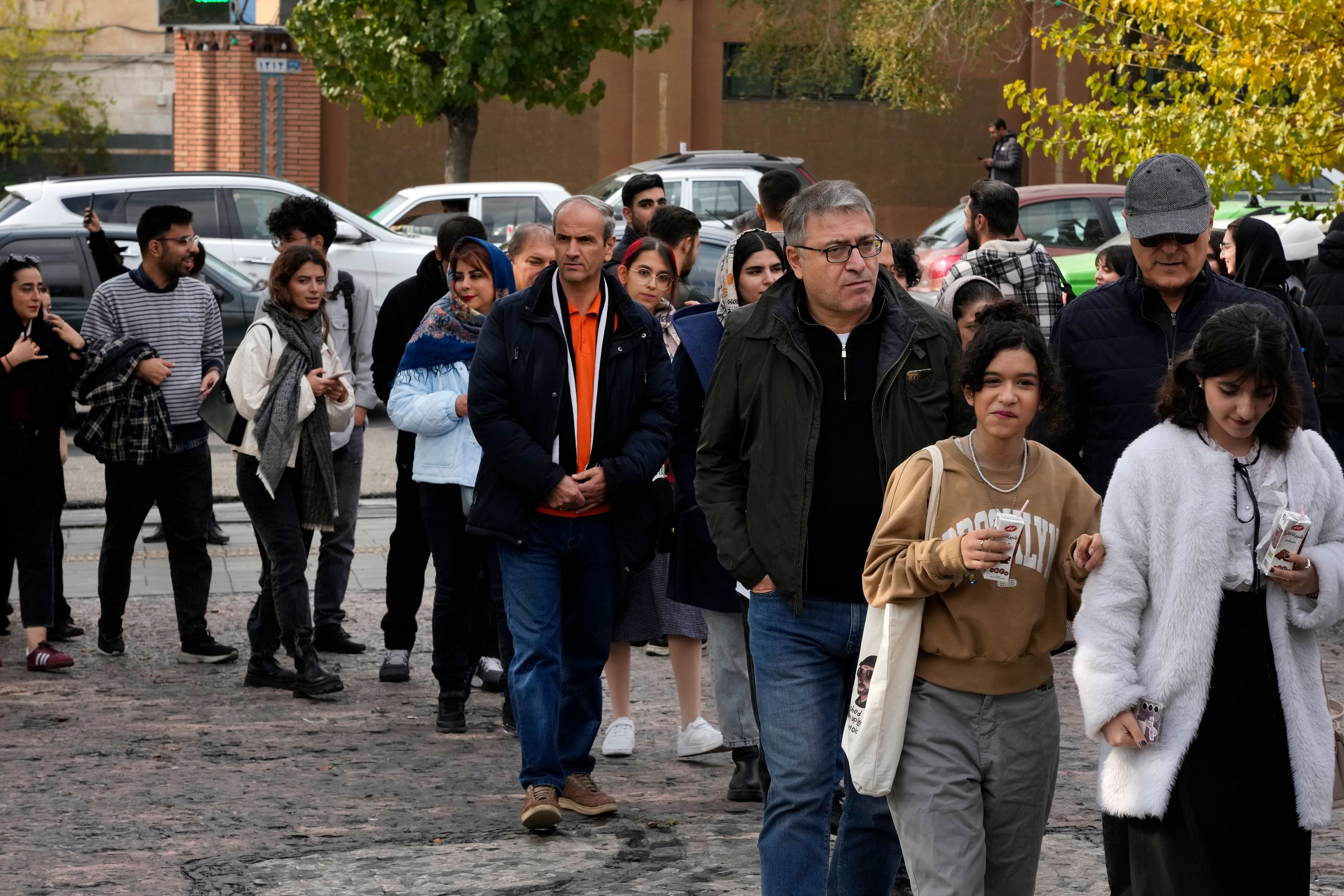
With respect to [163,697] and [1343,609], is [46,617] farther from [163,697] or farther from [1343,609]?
[1343,609]

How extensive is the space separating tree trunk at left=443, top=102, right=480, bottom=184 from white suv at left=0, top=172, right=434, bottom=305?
748cm

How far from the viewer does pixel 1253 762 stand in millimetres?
3760

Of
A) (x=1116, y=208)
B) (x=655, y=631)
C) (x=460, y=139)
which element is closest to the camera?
(x=655, y=631)

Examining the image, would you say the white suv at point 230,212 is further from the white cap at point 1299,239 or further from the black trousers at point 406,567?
the black trousers at point 406,567

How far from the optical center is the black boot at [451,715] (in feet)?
22.5

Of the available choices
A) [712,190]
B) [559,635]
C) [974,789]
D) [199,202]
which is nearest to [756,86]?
[712,190]

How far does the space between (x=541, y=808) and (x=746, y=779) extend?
828 millimetres

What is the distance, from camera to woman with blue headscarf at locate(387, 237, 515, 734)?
22.0 feet

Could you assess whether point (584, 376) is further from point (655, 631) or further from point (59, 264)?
point (59, 264)

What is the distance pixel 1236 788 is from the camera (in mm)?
3760

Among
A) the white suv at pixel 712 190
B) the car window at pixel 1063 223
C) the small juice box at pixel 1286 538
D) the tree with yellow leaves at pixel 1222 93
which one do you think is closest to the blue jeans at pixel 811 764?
the small juice box at pixel 1286 538

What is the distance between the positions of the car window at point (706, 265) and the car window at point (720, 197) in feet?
18.2

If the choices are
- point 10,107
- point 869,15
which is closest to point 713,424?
point 869,15

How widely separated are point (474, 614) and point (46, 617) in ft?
6.88
